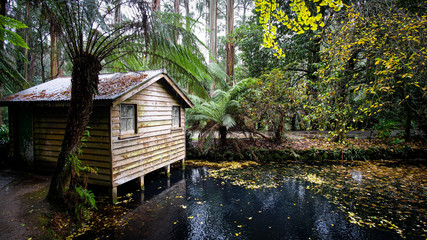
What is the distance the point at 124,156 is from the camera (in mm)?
5039

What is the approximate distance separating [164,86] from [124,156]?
8.46 feet

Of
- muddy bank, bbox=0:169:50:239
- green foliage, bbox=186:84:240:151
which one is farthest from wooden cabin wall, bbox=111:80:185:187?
muddy bank, bbox=0:169:50:239

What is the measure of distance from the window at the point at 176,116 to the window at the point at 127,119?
6.61 ft

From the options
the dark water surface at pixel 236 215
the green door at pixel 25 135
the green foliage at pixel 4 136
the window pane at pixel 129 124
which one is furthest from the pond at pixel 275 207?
the green foliage at pixel 4 136

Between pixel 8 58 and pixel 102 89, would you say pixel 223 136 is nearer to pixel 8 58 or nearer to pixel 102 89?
pixel 102 89

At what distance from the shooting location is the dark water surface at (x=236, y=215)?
146 inches

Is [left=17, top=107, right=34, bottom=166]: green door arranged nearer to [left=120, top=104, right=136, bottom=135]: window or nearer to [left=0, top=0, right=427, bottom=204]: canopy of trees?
[left=0, top=0, right=427, bottom=204]: canopy of trees

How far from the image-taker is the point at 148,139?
233 inches

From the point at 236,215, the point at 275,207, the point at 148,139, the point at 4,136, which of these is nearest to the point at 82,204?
the point at 148,139

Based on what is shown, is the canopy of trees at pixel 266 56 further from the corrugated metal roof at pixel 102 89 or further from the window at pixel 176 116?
the window at pixel 176 116

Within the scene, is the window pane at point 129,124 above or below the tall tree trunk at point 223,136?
above

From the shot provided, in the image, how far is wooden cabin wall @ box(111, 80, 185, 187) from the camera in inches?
193

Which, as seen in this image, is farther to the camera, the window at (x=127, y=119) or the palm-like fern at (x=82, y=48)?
the window at (x=127, y=119)

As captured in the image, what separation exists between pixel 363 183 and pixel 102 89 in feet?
24.2
